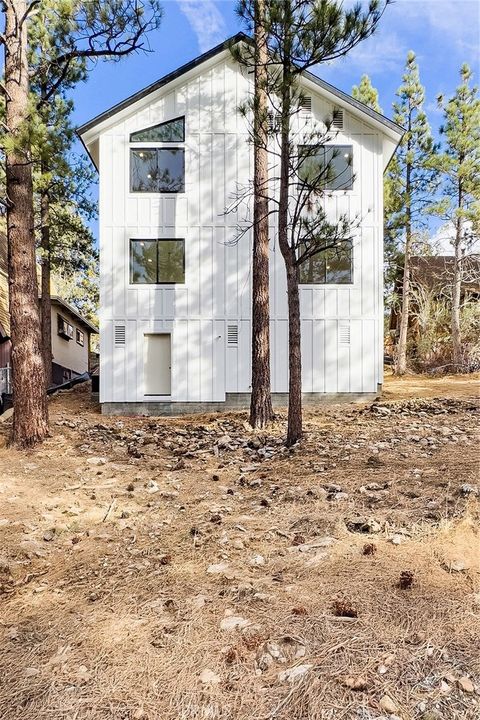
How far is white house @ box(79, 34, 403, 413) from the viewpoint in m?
12.0

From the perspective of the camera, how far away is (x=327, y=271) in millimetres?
12094

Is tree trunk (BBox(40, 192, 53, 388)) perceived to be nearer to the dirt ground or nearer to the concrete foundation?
the concrete foundation

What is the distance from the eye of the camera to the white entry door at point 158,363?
12.2 metres

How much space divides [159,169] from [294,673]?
40.6 feet

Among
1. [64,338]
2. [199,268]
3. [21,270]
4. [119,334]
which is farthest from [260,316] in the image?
[64,338]

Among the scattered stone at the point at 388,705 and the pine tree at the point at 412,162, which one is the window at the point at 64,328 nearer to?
the pine tree at the point at 412,162

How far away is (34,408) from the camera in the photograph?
657 cm

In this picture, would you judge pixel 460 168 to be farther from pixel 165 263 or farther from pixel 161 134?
pixel 165 263

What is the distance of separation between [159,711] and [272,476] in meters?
3.37

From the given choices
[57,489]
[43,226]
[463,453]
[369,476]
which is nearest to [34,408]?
[57,489]

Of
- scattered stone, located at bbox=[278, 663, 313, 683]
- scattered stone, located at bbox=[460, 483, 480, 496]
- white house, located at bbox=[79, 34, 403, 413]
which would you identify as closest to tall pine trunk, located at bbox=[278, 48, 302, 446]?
scattered stone, located at bbox=[460, 483, 480, 496]

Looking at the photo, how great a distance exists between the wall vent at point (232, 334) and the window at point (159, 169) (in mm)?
4091

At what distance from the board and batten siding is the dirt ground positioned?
21.5 feet

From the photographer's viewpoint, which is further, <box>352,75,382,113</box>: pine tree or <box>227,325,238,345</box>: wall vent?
<box>352,75,382,113</box>: pine tree
